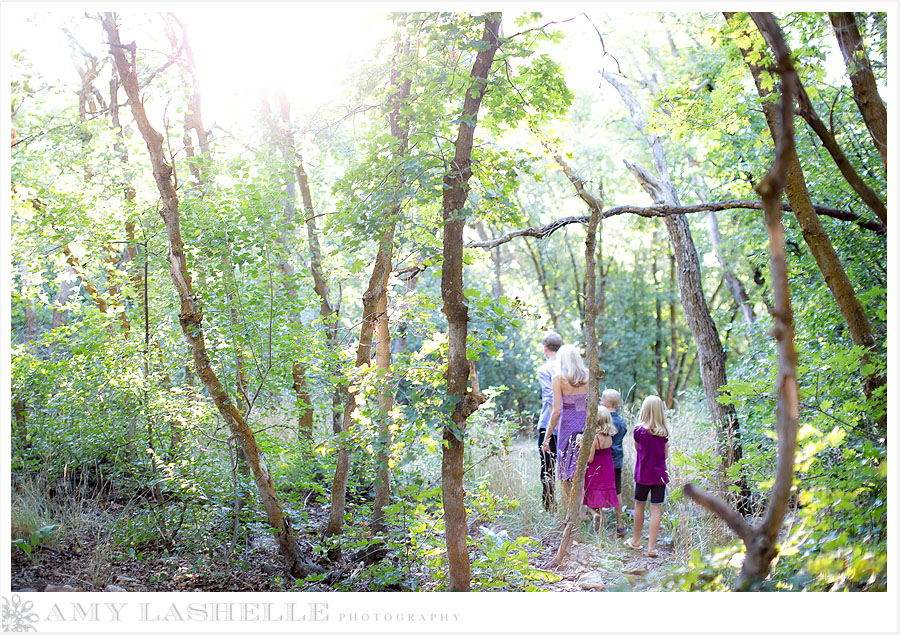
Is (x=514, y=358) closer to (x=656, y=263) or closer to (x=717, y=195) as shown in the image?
(x=656, y=263)

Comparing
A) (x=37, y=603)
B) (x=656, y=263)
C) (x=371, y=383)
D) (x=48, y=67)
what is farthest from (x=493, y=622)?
(x=656, y=263)

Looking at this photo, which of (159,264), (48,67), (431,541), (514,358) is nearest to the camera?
(431,541)

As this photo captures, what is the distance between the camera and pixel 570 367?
355 centimetres

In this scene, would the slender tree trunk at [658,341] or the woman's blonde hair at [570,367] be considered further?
the slender tree trunk at [658,341]

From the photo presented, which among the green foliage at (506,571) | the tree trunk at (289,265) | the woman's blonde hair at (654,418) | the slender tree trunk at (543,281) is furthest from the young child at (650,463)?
the slender tree trunk at (543,281)

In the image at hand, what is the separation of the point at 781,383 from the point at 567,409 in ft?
8.99

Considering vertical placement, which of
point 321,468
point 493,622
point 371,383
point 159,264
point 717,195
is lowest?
point 493,622

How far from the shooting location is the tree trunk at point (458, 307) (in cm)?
220

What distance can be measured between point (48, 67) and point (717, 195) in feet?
13.5

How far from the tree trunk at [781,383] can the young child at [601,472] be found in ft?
8.61

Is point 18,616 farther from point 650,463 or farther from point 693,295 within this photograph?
point 693,295

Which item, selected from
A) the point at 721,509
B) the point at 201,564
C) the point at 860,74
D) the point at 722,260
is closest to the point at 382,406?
the point at 201,564

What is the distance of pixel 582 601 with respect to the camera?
2059 millimetres

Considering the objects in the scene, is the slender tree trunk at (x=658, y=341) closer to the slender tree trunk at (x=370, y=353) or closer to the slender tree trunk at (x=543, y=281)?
the slender tree trunk at (x=543, y=281)
